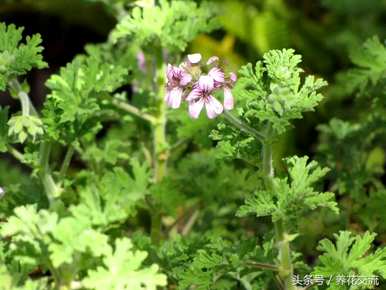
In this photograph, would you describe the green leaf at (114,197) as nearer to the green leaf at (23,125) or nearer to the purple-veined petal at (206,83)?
the green leaf at (23,125)

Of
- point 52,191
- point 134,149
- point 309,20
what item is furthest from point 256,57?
point 52,191

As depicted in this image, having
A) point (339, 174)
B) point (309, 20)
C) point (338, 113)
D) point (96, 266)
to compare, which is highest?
point (309, 20)

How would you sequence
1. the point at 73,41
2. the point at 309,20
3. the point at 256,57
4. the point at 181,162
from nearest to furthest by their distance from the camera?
the point at 181,162
the point at 256,57
the point at 309,20
the point at 73,41

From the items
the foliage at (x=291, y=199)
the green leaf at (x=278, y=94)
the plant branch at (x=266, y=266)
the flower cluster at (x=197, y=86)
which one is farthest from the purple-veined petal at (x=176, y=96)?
the plant branch at (x=266, y=266)

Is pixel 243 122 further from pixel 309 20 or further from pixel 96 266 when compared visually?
pixel 309 20

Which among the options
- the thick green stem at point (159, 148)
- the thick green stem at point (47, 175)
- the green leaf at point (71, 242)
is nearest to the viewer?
the green leaf at point (71, 242)

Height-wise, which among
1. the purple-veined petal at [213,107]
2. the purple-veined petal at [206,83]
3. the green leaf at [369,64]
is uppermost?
the green leaf at [369,64]

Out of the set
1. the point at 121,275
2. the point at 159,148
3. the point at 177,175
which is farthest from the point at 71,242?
the point at 177,175
